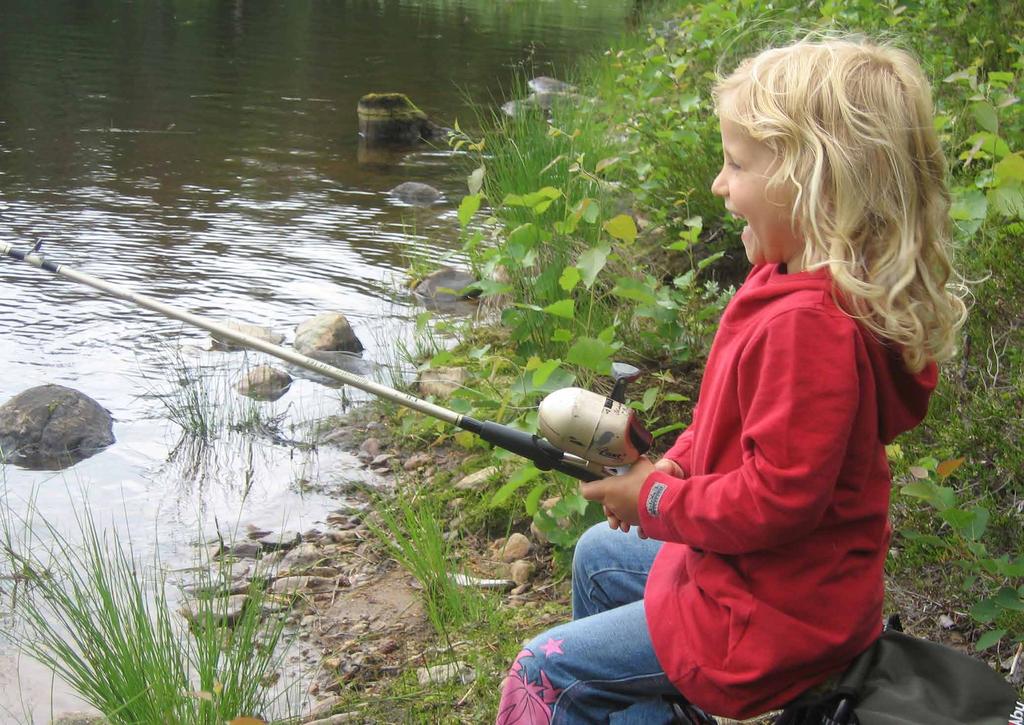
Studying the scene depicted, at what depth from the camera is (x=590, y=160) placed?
18.5 feet

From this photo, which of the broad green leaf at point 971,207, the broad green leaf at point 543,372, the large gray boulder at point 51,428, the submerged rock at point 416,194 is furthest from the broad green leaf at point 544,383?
the submerged rock at point 416,194

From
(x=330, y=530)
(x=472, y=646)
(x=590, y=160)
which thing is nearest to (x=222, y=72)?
(x=590, y=160)

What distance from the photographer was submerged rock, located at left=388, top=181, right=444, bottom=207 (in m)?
9.12

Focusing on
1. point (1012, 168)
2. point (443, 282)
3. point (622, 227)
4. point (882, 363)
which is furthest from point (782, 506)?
Result: point (443, 282)

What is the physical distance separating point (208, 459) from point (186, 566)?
0.95 meters

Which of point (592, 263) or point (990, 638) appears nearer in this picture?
point (990, 638)

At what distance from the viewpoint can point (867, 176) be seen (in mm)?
1754

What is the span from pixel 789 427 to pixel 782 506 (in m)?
0.11

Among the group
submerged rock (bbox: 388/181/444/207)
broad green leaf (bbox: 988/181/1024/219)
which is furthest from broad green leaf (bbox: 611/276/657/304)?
submerged rock (bbox: 388/181/444/207)

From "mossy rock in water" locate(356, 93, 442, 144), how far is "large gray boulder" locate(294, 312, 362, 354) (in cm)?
548

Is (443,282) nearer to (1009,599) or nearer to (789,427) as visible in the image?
(1009,599)

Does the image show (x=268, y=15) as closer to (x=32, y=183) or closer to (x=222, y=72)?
(x=222, y=72)

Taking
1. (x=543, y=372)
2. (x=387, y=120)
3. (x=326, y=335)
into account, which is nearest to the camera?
(x=543, y=372)

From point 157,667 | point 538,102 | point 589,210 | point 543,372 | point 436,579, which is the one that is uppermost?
point 589,210
